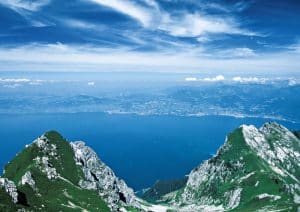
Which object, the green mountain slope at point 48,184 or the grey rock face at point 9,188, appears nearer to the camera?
the grey rock face at point 9,188

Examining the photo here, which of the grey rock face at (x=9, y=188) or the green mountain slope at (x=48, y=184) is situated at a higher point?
the grey rock face at (x=9, y=188)

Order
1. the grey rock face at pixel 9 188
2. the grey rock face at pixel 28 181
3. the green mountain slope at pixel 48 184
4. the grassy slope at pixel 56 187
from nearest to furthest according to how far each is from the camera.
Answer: the grey rock face at pixel 9 188
the green mountain slope at pixel 48 184
the grassy slope at pixel 56 187
the grey rock face at pixel 28 181

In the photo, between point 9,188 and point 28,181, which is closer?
point 9,188

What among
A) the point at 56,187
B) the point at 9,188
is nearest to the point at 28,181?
the point at 56,187

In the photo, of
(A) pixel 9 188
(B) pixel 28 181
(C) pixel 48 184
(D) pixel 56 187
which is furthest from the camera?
(D) pixel 56 187

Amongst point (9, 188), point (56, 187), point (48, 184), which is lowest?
point (56, 187)

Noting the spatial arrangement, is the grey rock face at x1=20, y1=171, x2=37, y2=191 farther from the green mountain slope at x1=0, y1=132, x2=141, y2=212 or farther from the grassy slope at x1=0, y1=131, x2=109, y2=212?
the grassy slope at x1=0, y1=131, x2=109, y2=212

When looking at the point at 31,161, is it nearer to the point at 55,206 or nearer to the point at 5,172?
the point at 5,172

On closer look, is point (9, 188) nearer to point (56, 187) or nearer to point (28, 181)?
point (28, 181)

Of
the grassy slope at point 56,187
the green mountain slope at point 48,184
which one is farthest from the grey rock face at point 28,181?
the grassy slope at point 56,187

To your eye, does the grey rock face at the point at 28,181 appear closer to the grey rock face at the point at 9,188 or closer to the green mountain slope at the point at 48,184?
the green mountain slope at the point at 48,184
